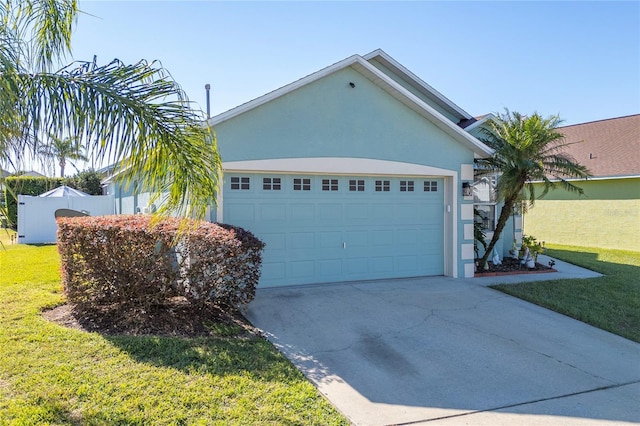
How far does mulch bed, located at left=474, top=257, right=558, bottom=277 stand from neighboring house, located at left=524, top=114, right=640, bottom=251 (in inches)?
262

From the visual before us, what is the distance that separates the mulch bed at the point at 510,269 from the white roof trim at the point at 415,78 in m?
5.05

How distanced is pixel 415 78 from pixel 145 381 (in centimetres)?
1177

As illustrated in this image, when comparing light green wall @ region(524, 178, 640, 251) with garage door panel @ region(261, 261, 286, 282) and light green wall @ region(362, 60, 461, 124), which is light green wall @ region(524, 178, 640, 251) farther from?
garage door panel @ region(261, 261, 286, 282)

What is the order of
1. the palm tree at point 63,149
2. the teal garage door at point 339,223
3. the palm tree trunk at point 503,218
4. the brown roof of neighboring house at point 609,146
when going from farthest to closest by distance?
1. the brown roof of neighboring house at point 609,146
2. the palm tree trunk at point 503,218
3. the teal garage door at point 339,223
4. the palm tree at point 63,149

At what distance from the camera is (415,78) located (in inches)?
518

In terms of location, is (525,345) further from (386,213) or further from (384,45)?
(384,45)

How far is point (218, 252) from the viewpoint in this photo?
20.0ft

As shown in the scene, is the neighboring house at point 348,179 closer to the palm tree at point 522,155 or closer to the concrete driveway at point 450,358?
the palm tree at point 522,155

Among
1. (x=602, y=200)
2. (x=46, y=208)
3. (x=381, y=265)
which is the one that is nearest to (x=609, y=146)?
(x=602, y=200)

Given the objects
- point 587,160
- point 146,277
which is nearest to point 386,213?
point 146,277

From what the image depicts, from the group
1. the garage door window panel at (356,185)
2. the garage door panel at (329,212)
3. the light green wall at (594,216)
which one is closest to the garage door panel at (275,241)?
the garage door panel at (329,212)

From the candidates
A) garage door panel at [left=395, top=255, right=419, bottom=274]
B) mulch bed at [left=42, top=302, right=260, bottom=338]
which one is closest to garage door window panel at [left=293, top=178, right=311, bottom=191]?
garage door panel at [left=395, top=255, right=419, bottom=274]

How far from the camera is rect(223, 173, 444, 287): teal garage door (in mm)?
8648

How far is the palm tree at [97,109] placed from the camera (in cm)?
420
